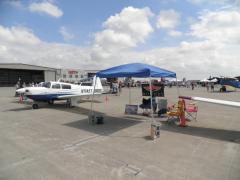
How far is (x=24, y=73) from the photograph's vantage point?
62.4 metres

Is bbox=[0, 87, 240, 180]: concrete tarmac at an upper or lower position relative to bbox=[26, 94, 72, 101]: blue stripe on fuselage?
lower

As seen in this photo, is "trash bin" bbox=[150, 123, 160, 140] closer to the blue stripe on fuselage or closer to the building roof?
the blue stripe on fuselage

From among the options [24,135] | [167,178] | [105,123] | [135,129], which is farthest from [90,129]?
[167,178]

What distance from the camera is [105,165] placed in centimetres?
441

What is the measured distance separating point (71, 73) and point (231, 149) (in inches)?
2297

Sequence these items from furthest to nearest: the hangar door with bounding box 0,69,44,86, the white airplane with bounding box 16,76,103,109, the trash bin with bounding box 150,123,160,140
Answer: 1. the hangar door with bounding box 0,69,44,86
2. the white airplane with bounding box 16,76,103,109
3. the trash bin with bounding box 150,123,160,140

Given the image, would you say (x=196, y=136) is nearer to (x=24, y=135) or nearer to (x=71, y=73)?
(x=24, y=135)

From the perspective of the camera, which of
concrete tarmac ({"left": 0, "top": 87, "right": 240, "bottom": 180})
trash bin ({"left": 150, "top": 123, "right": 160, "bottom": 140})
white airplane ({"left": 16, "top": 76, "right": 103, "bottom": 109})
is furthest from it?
white airplane ({"left": 16, "top": 76, "right": 103, "bottom": 109})

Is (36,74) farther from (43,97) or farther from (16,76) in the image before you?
(43,97)

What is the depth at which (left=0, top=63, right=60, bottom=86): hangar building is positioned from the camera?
47.3 metres

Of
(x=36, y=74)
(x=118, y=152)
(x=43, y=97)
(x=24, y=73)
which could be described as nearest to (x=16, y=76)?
(x=24, y=73)

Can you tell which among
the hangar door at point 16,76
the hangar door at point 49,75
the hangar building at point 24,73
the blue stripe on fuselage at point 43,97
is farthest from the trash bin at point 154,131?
the hangar door at point 16,76

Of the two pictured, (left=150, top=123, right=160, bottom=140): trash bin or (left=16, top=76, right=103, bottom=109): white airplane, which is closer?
(left=150, top=123, right=160, bottom=140): trash bin

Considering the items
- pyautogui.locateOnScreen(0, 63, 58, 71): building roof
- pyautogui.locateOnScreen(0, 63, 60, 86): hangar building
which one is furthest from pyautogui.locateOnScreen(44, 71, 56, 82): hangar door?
pyautogui.locateOnScreen(0, 63, 58, 71): building roof
